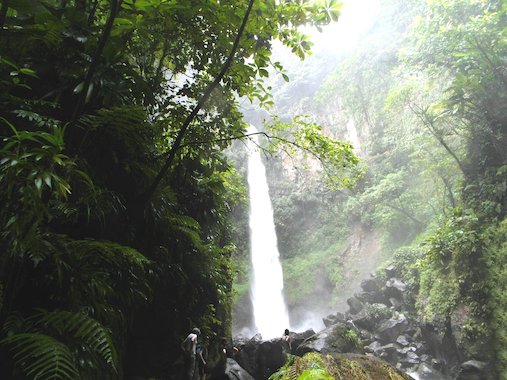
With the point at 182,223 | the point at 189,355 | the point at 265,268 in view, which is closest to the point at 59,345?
the point at 182,223

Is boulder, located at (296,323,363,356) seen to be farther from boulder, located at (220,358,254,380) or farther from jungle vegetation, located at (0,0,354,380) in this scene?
jungle vegetation, located at (0,0,354,380)

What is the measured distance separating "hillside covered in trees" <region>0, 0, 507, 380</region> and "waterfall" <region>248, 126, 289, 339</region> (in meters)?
8.88

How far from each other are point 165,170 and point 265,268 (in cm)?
2132

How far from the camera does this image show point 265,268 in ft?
77.7

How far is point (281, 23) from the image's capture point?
352 cm

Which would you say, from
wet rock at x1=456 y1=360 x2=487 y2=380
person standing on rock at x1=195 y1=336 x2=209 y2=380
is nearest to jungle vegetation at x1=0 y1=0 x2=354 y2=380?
person standing on rock at x1=195 y1=336 x2=209 y2=380

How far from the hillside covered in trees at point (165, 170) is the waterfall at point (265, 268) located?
8.88 metres

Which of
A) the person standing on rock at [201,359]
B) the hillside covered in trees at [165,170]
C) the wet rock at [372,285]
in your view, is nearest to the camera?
the hillside covered in trees at [165,170]

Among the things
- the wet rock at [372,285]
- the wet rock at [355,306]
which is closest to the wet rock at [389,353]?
the wet rock at [355,306]

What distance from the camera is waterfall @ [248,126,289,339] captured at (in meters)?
21.5

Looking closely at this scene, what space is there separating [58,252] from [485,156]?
13.5 m

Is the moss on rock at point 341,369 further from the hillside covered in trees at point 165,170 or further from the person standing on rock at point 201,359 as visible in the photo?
the person standing on rock at point 201,359

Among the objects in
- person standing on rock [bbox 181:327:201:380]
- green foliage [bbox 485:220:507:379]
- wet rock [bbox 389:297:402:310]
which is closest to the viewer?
person standing on rock [bbox 181:327:201:380]

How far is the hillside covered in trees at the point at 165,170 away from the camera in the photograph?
1982 millimetres
